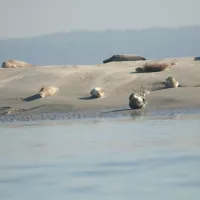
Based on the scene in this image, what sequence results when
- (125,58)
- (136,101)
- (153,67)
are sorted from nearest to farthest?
(136,101) → (153,67) → (125,58)

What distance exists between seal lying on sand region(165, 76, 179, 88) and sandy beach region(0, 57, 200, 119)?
0.74 ft

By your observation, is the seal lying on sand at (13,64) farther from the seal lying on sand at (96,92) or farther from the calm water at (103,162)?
the calm water at (103,162)

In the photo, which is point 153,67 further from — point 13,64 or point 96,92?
point 13,64

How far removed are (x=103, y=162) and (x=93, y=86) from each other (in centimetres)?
1248

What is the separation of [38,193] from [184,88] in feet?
42.8

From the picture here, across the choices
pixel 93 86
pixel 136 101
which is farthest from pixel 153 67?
pixel 136 101

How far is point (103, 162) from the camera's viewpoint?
8297 mm

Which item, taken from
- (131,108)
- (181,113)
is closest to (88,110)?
(131,108)

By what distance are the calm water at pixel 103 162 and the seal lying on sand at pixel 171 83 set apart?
6059 millimetres

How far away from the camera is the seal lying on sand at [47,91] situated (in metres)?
19.9

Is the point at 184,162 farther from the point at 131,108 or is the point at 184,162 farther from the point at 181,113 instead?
the point at 131,108

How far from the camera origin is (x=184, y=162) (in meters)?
7.96

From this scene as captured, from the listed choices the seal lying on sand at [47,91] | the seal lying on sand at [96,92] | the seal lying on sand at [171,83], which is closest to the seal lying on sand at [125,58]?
the seal lying on sand at [47,91]

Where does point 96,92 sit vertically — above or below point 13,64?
below
